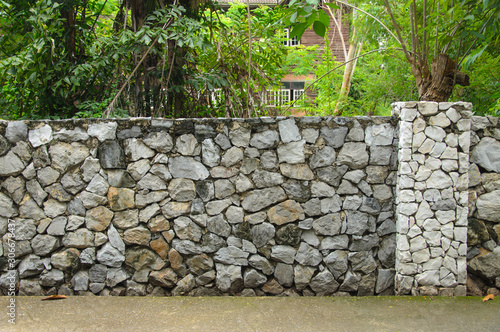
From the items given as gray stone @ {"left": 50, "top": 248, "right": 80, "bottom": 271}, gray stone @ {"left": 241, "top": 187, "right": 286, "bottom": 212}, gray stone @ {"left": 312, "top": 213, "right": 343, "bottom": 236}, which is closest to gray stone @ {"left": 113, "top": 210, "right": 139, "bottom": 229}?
gray stone @ {"left": 50, "top": 248, "right": 80, "bottom": 271}

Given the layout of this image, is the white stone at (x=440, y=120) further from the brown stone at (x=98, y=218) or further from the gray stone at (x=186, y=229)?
the brown stone at (x=98, y=218)

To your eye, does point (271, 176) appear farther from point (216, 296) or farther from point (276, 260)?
point (216, 296)

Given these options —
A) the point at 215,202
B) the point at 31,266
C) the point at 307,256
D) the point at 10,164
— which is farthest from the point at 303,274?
the point at 10,164

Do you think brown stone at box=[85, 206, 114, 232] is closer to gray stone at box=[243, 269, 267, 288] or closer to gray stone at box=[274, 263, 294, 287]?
gray stone at box=[243, 269, 267, 288]

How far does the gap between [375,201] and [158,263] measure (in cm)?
223

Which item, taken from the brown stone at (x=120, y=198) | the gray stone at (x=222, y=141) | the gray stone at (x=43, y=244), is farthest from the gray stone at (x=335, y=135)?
the gray stone at (x=43, y=244)

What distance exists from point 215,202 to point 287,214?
72 cm

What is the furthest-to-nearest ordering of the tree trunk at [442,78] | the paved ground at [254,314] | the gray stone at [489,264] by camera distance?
the tree trunk at [442,78] → the gray stone at [489,264] → the paved ground at [254,314]

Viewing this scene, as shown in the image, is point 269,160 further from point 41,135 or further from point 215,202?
point 41,135

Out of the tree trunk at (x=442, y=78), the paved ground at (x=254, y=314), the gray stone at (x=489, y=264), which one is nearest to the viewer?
the paved ground at (x=254, y=314)

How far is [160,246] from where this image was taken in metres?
3.64

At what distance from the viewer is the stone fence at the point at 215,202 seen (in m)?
3.60

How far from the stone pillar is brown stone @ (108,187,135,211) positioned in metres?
2.62

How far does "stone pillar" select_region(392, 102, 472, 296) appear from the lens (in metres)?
3.48
